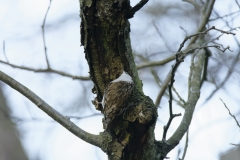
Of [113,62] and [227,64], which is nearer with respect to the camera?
[113,62]

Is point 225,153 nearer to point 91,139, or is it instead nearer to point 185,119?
point 185,119

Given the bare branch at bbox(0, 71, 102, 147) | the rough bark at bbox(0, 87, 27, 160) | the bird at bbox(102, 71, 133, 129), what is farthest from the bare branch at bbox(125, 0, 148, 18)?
the rough bark at bbox(0, 87, 27, 160)

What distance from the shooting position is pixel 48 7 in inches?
72.3

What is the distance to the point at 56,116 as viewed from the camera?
102 cm

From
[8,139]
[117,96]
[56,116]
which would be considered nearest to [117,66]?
[117,96]

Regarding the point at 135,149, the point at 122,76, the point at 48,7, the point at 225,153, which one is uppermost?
the point at 48,7

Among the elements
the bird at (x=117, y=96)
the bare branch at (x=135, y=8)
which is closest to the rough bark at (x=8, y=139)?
the bird at (x=117, y=96)

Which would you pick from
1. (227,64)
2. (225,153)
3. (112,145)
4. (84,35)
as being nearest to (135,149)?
(112,145)

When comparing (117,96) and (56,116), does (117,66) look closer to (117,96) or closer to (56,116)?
(117,96)

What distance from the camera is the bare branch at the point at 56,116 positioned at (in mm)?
974

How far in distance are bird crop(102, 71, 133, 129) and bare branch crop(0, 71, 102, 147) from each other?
0.27 ft

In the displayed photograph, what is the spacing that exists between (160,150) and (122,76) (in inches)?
9.2

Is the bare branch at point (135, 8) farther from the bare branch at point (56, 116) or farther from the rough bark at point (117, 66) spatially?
the bare branch at point (56, 116)

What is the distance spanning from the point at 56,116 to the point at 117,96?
0.69 ft
